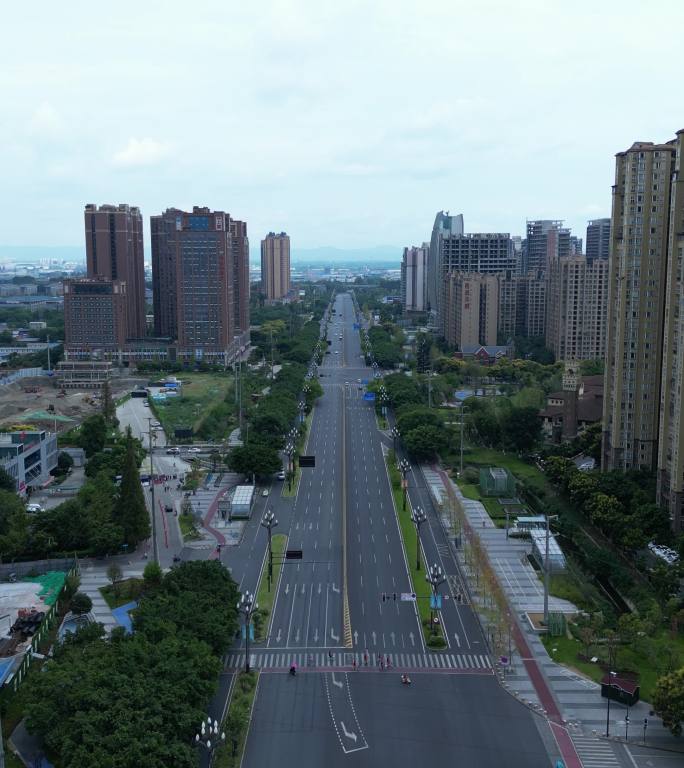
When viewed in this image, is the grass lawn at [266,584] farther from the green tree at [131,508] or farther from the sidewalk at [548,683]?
the sidewalk at [548,683]

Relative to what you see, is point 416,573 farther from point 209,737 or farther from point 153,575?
point 209,737

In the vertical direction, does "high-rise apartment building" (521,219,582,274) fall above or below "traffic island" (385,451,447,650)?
above

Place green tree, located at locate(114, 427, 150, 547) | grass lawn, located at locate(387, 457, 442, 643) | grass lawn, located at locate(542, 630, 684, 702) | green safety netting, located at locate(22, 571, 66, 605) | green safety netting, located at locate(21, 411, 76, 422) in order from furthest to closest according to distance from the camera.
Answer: green safety netting, located at locate(21, 411, 76, 422) → green tree, located at locate(114, 427, 150, 547) → green safety netting, located at locate(22, 571, 66, 605) → grass lawn, located at locate(387, 457, 442, 643) → grass lawn, located at locate(542, 630, 684, 702)

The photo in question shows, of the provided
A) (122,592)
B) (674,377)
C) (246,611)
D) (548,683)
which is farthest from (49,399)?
(548,683)

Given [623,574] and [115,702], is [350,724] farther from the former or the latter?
[623,574]

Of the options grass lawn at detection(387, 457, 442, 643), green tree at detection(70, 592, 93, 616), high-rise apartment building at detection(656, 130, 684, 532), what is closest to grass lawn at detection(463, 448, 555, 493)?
grass lawn at detection(387, 457, 442, 643)

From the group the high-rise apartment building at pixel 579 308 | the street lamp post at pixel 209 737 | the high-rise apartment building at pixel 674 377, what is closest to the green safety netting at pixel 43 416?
the high-rise apartment building at pixel 674 377

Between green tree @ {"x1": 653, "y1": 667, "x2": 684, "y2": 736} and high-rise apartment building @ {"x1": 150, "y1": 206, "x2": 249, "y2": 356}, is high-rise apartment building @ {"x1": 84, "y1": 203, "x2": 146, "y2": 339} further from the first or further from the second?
green tree @ {"x1": 653, "y1": 667, "x2": 684, "y2": 736}
